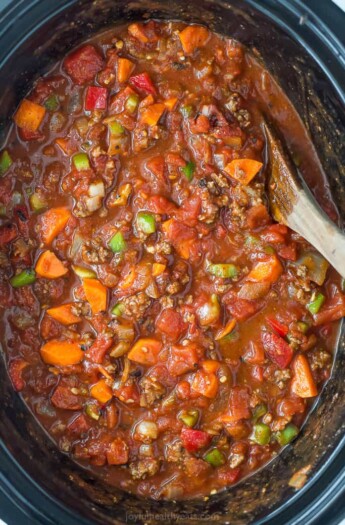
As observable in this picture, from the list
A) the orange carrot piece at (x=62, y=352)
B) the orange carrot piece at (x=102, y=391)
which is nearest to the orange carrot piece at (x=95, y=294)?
the orange carrot piece at (x=62, y=352)

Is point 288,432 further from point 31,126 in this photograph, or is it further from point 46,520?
point 31,126

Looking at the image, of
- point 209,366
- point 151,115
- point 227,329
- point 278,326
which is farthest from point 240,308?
point 151,115

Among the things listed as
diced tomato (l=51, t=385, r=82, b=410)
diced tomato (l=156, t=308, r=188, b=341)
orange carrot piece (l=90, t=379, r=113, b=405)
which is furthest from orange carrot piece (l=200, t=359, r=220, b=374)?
diced tomato (l=51, t=385, r=82, b=410)

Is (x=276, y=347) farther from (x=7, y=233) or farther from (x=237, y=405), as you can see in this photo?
(x=7, y=233)

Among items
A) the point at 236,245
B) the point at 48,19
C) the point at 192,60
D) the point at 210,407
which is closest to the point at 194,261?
the point at 236,245

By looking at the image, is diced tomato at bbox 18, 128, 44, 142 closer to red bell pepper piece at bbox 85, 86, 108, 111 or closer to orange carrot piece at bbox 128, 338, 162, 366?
red bell pepper piece at bbox 85, 86, 108, 111

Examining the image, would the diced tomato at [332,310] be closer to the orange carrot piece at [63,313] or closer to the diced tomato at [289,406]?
the diced tomato at [289,406]
